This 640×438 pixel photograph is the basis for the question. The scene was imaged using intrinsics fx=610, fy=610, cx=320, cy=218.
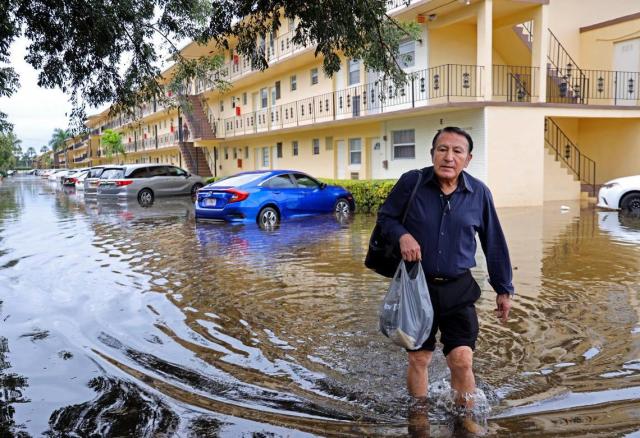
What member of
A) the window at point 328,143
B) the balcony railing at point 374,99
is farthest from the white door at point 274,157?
the window at point 328,143

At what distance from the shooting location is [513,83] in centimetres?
2066

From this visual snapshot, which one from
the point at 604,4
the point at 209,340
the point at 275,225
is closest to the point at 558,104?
the point at 604,4

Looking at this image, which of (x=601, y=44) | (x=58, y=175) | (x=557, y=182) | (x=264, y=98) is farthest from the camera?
(x=58, y=175)

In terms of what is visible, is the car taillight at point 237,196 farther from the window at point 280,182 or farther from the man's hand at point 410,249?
the man's hand at point 410,249

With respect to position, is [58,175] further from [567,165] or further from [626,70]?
[626,70]

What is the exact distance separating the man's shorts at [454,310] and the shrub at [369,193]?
14.6 meters

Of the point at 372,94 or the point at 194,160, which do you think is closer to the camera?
the point at 372,94

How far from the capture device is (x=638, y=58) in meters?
20.9

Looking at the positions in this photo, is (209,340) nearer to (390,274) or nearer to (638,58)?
(390,274)

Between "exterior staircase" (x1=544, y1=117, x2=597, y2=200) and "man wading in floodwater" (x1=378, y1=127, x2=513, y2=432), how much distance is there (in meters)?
18.3

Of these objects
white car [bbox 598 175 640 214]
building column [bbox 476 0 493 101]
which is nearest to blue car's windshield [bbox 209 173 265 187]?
building column [bbox 476 0 493 101]

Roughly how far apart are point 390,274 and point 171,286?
4811 millimetres

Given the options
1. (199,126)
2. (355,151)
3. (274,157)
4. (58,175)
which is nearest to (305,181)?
(355,151)

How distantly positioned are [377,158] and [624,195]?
32.5ft
